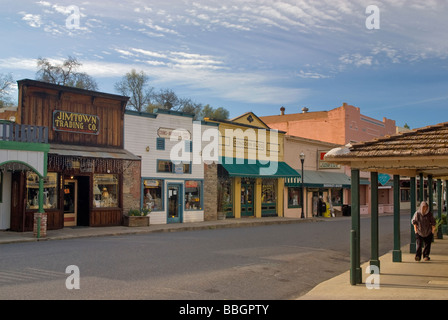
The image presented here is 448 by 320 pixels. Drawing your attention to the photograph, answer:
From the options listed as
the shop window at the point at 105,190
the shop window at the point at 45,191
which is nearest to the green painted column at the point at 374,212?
the shop window at the point at 45,191

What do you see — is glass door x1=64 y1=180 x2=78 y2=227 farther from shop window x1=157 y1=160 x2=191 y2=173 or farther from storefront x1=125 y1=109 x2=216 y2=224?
shop window x1=157 y1=160 x2=191 y2=173

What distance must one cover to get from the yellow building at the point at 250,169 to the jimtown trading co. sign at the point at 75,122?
8.46m

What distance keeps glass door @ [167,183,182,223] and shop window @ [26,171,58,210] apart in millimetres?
6447

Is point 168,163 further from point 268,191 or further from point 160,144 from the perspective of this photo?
point 268,191

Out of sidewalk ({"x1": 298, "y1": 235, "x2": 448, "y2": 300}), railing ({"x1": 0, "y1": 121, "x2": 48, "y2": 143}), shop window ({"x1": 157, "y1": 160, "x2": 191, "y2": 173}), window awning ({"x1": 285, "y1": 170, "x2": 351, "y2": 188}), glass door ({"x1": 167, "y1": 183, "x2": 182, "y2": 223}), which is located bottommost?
sidewalk ({"x1": 298, "y1": 235, "x2": 448, "y2": 300})

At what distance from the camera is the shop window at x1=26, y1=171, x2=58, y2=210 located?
18.7m

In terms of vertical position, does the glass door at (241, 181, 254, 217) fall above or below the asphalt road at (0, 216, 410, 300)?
above

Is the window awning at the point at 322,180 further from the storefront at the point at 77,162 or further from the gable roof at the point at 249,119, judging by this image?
the storefront at the point at 77,162

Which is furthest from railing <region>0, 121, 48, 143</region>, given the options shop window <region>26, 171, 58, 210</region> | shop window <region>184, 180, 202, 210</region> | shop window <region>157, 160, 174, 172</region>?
shop window <region>184, 180, 202, 210</region>

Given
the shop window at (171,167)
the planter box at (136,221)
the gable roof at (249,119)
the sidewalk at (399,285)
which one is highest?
the gable roof at (249,119)

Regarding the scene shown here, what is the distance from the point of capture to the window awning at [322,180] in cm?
3267

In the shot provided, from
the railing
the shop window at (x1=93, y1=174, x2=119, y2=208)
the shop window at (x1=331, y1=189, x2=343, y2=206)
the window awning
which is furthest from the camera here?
the shop window at (x1=331, y1=189, x2=343, y2=206)
